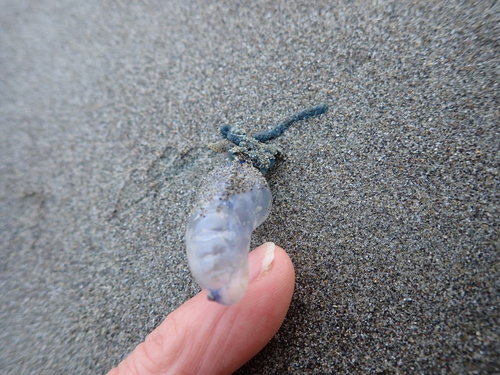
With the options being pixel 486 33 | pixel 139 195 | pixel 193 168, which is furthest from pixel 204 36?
pixel 486 33

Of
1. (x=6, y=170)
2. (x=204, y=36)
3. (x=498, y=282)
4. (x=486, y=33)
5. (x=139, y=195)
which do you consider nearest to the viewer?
(x=498, y=282)

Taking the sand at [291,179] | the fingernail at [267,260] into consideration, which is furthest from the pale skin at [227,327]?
the sand at [291,179]

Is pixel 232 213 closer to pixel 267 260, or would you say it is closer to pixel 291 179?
pixel 267 260

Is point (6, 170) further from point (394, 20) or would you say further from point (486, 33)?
point (486, 33)

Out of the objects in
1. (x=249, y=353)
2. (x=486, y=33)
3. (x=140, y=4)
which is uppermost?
(x=140, y=4)

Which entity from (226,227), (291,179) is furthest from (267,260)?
(291,179)

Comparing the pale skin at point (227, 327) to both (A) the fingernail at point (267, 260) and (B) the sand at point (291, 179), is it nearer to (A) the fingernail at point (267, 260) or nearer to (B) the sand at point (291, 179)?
(A) the fingernail at point (267, 260)

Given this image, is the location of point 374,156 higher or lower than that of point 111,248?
lower
